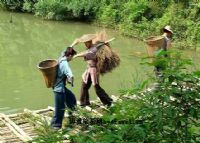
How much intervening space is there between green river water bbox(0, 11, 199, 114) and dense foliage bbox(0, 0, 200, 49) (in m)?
0.56

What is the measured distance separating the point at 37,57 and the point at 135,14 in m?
5.78

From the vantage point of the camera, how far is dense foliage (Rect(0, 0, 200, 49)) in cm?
1616

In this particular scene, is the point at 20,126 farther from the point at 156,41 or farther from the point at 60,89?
the point at 156,41

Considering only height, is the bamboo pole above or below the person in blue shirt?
below

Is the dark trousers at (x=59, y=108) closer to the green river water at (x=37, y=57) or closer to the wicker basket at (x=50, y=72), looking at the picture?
the wicker basket at (x=50, y=72)

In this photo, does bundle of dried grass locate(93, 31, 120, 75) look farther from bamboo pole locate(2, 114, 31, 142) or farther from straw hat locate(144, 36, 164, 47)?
bamboo pole locate(2, 114, 31, 142)

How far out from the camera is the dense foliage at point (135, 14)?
16.2 m

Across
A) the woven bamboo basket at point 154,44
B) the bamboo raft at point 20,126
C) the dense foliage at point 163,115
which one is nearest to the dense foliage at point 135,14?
Result: the woven bamboo basket at point 154,44

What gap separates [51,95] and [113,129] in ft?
24.5

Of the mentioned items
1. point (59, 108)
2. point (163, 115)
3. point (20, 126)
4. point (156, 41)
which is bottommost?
point (20, 126)

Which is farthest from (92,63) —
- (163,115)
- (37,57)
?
(37,57)

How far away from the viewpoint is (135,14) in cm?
1880

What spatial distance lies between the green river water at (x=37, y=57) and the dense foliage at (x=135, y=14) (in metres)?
0.56

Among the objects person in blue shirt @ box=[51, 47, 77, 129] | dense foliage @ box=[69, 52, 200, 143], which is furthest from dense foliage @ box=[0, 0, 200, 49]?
dense foliage @ box=[69, 52, 200, 143]
